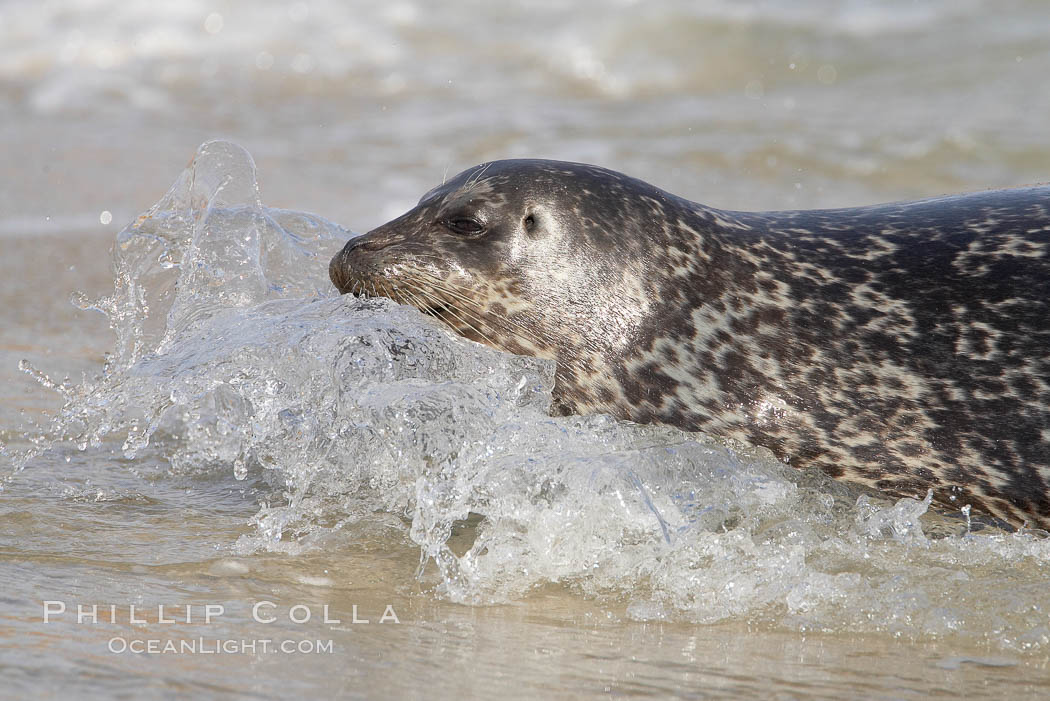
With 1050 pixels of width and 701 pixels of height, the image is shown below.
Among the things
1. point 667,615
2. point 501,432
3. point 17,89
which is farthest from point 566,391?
point 17,89

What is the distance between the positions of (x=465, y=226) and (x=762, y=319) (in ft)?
3.68

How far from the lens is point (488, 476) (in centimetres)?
390

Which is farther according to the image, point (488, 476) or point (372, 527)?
point (372, 527)

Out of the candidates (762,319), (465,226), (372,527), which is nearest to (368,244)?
(465,226)

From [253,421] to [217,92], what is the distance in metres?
10.0

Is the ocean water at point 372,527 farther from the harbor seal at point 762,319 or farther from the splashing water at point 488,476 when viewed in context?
the harbor seal at point 762,319

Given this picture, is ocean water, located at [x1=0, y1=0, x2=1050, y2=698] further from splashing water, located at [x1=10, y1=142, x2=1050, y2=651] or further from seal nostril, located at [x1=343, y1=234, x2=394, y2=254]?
seal nostril, located at [x1=343, y1=234, x2=394, y2=254]

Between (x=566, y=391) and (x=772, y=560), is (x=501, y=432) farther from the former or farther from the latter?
(x=772, y=560)

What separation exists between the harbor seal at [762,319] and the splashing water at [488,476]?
0.11 metres

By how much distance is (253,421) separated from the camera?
4.65 metres

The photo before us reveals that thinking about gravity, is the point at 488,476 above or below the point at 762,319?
below

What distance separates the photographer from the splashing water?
353cm

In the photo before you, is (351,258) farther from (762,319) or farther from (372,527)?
(762,319)

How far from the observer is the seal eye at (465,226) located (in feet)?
14.7
